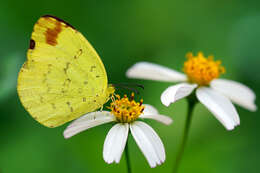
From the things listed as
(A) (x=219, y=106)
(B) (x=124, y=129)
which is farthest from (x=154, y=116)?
(A) (x=219, y=106)

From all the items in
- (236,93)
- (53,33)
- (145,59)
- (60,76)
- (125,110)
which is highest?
(53,33)

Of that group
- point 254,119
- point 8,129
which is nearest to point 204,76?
point 254,119

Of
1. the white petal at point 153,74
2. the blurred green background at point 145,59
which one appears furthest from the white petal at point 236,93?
the blurred green background at point 145,59

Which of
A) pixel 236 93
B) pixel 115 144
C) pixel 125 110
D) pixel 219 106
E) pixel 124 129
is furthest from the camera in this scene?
pixel 236 93

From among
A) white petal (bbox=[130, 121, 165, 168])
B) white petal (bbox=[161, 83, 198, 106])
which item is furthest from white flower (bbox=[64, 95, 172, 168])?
white petal (bbox=[161, 83, 198, 106])

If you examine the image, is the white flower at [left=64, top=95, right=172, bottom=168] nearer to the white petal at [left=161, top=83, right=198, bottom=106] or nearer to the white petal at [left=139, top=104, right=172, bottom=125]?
the white petal at [left=139, top=104, right=172, bottom=125]

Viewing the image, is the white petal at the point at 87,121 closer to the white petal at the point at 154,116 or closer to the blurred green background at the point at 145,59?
the white petal at the point at 154,116

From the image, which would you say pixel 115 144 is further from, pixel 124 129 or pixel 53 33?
pixel 53 33
